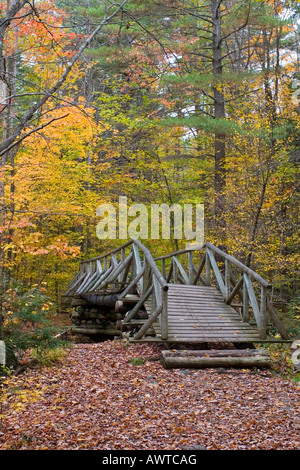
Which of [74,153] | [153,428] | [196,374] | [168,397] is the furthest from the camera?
[74,153]

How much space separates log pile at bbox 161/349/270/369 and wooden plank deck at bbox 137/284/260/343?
30cm

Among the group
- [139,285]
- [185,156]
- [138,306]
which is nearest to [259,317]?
[138,306]

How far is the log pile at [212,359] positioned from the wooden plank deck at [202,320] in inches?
11.7

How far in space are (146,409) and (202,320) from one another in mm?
3077

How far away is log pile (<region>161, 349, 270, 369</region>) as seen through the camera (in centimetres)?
615

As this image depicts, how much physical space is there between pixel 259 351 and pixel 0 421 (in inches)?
159

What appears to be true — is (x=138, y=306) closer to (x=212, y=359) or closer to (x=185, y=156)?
(x=212, y=359)

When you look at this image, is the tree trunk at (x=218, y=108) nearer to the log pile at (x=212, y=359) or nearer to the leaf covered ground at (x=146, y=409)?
the log pile at (x=212, y=359)

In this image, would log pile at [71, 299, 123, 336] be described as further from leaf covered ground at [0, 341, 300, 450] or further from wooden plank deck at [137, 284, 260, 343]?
leaf covered ground at [0, 341, 300, 450]

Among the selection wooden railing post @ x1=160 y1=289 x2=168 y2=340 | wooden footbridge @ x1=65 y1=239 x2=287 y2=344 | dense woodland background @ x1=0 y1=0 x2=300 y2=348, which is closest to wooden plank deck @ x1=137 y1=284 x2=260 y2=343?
wooden footbridge @ x1=65 y1=239 x2=287 y2=344

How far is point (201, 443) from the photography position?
12.3 feet

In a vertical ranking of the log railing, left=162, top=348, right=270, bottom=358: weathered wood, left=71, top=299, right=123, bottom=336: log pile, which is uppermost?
the log railing
